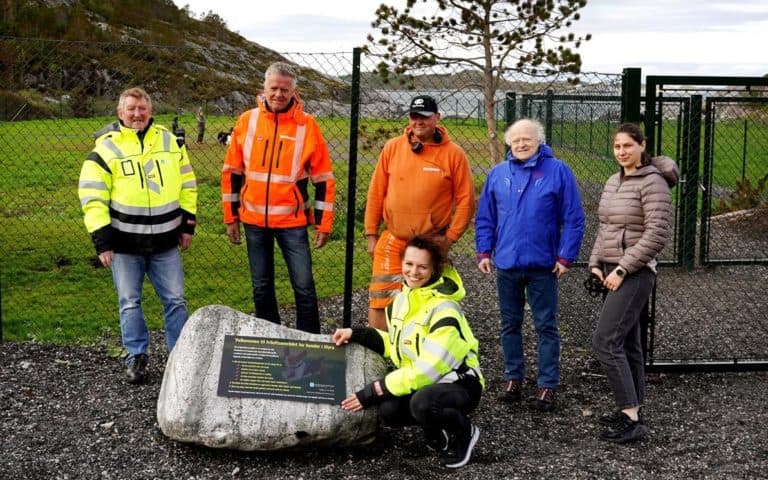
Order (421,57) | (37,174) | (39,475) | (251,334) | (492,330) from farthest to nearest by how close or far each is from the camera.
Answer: (37,174)
(421,57)
(492,330)
(251,334)
(39,475)

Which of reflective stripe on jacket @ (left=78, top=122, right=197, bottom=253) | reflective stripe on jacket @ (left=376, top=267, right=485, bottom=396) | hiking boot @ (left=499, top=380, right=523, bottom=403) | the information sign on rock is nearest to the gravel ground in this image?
hiking boot @ (left=499, top=380, right=523, bottom=403)

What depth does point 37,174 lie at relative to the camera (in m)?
14.7

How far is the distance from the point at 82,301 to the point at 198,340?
3640 mm

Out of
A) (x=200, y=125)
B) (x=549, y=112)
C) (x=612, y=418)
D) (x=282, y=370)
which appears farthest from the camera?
(x=200, y=125)

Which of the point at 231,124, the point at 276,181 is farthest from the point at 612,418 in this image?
the point at 231,124

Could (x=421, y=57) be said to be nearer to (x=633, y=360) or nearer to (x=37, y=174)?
(x=37, y=174)

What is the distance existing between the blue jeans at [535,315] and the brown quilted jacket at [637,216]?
40cm

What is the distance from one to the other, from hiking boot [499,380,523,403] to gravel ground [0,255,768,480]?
0.19 ft

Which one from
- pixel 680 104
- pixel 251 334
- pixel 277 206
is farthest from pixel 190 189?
pixel 680 104

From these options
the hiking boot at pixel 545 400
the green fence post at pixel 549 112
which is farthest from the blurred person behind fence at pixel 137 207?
the green fence post at pixel 549 112

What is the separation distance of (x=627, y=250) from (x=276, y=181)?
2.42 meters

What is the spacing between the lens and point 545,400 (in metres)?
6.05

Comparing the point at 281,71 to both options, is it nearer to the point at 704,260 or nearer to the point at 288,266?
the point at 288,266

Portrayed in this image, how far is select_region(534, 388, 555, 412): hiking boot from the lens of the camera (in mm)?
6047
